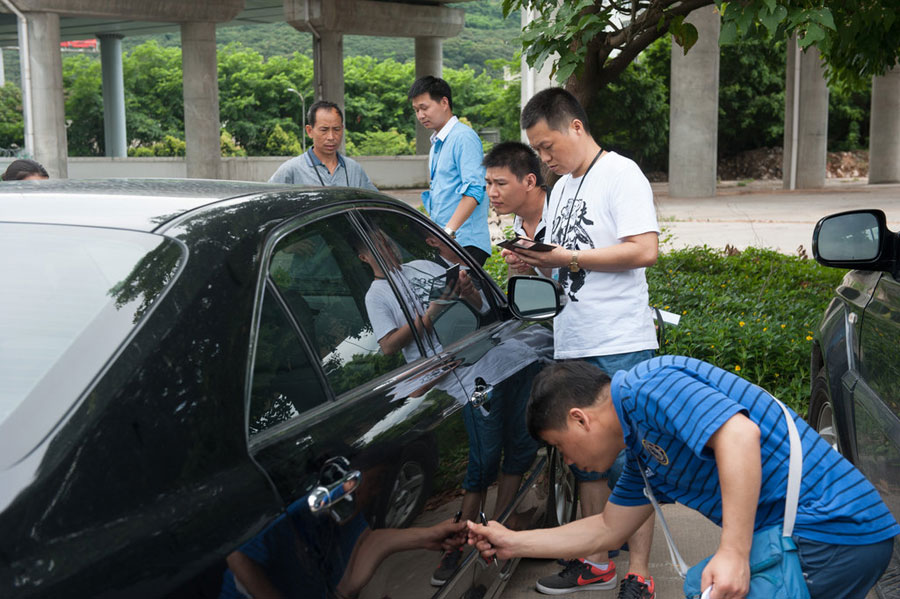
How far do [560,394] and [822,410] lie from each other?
6.95ft

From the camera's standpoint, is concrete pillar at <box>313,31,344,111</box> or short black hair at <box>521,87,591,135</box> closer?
short black hair at <box>521,87,591,135</box>

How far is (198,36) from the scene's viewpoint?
33.1m

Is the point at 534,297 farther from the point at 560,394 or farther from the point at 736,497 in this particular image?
the point at 736,497

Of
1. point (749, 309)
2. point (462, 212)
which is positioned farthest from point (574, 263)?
point (749, 309)

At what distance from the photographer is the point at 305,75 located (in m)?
69.9

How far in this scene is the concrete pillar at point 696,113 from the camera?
87.0ft

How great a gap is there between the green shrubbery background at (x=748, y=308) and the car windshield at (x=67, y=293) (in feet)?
16.2

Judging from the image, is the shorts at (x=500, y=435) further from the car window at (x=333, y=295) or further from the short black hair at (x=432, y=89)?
the short black hair at (x=432, y=89)

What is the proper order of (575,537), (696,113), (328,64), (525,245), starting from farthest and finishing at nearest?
(328,64), (696,113), (525,245), (575,537)

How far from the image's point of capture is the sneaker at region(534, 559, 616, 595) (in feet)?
11.8

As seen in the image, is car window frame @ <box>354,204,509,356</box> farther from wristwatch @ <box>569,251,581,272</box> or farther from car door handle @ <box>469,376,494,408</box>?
wristwatch @ <box>569,251,581,272</box>

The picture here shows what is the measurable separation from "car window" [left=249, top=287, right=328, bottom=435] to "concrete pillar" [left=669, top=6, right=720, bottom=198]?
26104mm

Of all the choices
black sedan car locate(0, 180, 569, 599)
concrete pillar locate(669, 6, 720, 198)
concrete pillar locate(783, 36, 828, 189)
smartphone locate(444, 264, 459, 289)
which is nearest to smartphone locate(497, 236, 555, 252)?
smartphone locate(444, 264, 459, 289)

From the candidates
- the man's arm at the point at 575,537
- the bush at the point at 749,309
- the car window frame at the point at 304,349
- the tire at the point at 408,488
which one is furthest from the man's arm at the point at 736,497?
the bush at the point at 749,309
